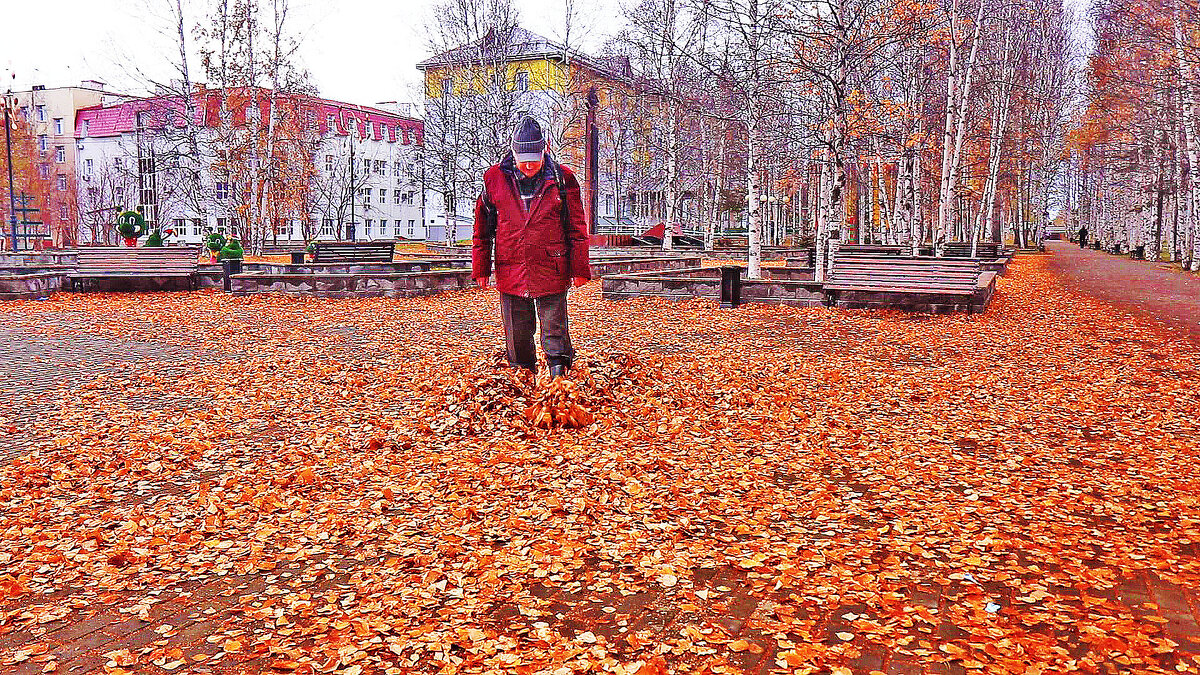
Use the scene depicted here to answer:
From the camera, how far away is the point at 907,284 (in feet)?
51.5

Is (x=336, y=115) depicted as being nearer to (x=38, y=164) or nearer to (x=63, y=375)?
(x=38, y=164)

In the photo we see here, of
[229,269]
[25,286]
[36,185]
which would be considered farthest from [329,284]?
[36,185]

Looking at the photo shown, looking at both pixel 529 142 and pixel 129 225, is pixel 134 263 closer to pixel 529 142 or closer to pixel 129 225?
pixel 129 225

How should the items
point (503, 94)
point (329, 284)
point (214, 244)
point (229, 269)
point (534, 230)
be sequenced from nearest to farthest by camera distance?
point (534, 230)
point (329, 284)
point (229, 269)
point (503, 94)
point (214, 244)

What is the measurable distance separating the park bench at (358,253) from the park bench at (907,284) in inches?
586

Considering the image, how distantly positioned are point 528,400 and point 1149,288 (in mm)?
19639

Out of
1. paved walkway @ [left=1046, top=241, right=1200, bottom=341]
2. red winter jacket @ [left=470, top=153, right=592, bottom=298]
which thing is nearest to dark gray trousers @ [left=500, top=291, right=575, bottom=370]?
red winter jacket @ [left=470, top=153, right=592, bottom=298]

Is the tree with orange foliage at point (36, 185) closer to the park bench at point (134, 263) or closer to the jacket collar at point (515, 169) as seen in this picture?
the park bench at point (134, 263)

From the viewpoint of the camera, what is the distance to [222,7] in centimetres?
2917

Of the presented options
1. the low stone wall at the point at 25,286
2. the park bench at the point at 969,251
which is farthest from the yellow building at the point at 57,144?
the park bench at the point at 969,251

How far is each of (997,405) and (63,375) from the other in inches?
352

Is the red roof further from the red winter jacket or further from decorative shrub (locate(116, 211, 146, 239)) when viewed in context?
the red winter jacket

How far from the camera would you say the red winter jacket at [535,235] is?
6902mm

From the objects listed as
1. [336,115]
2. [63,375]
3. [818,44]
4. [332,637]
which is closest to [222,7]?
[818,44]
